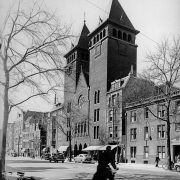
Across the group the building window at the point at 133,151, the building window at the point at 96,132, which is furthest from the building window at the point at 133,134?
the building window at the point at 96,132

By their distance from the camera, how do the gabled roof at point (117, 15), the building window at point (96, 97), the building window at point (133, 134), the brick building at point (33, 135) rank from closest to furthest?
the building window at point (133, 134), the gabled roof at point (117, 15), the building window at point (96, 97), the brick building at point (33, 135)

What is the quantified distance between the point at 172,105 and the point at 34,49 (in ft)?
96.9

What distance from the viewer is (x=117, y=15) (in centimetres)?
6391

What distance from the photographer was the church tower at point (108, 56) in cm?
6128

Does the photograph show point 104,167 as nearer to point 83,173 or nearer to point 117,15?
point 83,173

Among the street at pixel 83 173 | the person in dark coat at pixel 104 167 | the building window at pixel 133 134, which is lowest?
the street at pixel 83 173

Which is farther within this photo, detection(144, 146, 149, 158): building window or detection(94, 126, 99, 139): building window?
detection(94, 126, 99, 139): building window

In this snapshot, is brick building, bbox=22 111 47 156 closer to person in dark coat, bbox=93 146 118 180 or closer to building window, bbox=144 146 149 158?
building window, bbox=144 146 149 158

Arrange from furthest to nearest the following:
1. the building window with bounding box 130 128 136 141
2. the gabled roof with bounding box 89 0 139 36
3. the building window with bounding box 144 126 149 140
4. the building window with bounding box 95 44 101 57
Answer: the building window with bounding box 95 44 101 57, the gabled roof with bounding box 89 0 139 36, the building window with bounding box 130 128 136 141, the building window with bounding box 144 126 149 140

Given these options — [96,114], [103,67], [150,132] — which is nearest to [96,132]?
[96,114]

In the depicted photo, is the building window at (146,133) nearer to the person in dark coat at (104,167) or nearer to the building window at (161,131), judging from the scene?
the building window at (161,131)

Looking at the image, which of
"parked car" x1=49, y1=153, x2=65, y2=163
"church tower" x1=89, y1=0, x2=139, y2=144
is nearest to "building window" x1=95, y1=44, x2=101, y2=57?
"church tower" x1=89, y1=0, x2=139, y2=144

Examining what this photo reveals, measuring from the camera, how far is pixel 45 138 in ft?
325

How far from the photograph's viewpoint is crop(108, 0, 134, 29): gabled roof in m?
62.8
